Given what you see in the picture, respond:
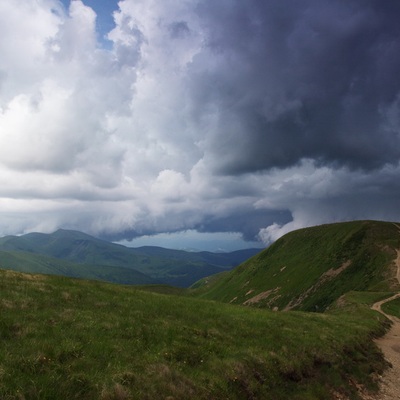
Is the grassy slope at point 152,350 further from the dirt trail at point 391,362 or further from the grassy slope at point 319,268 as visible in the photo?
the grassy slope at point 319,268

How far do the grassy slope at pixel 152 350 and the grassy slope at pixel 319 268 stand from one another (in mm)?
77640

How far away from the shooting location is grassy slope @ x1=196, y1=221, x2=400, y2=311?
112 m

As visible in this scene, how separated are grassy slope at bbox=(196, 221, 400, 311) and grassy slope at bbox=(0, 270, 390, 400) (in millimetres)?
77640

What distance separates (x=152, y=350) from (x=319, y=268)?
444 feet

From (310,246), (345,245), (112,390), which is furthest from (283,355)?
(310,246)

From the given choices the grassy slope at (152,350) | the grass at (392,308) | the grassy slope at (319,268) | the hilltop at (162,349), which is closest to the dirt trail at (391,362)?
the hilltop at (162,349)

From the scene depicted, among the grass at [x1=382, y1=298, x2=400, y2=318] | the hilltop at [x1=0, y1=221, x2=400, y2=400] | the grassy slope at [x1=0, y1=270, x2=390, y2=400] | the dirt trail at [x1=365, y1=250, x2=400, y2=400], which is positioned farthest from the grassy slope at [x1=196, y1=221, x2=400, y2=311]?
the grassy slope at [x1=0, y1=270, x2=390, y2=400]

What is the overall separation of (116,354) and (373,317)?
42.5 m

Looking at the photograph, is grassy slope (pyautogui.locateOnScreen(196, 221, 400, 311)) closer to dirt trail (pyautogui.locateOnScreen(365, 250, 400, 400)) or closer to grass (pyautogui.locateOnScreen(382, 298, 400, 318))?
grass (pyautogui.locateOnScreen(382, 298, 400, 318))

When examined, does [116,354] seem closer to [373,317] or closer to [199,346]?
[199,346]

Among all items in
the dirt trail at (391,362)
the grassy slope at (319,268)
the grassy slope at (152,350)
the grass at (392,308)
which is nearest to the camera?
the grassy slope at (152,350)

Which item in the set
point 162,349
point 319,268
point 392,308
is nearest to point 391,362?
point 162,349

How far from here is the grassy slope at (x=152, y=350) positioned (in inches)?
488

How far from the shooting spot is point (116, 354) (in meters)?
15.2
